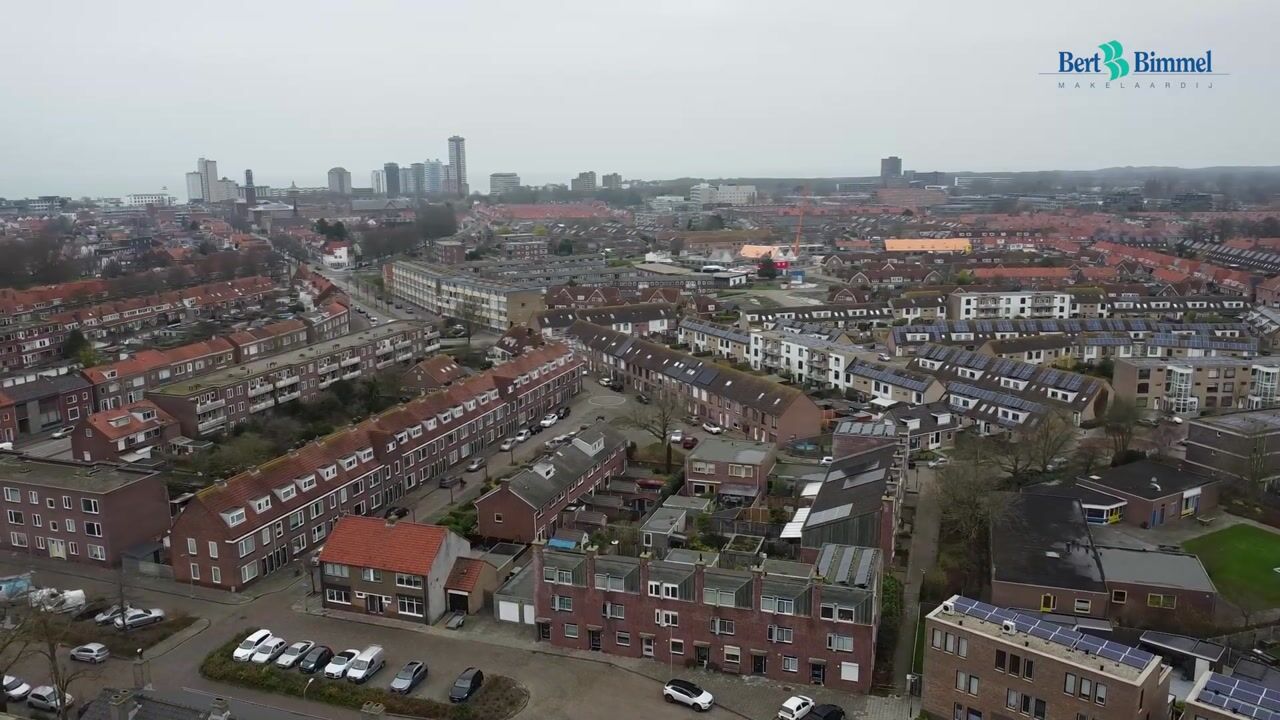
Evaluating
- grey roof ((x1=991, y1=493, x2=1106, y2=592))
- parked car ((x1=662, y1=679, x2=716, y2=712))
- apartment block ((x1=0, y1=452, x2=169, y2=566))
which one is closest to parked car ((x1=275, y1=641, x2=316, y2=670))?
parked car ((x1=662, y1=679, x2=716, y2=712))

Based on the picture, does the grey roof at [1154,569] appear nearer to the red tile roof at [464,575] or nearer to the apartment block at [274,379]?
the red tile roof at [464,575]

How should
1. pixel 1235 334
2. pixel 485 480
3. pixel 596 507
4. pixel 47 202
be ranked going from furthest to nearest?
pixel 47 202 < pixel 1235 334 < pixel 485 480 < pixel 596 507

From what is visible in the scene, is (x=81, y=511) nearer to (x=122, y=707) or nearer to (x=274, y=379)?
(x=122, y=707)

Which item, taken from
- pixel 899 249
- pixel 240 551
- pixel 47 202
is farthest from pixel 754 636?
pixel 47 202

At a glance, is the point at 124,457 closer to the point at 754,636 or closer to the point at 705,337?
the point at 754,636

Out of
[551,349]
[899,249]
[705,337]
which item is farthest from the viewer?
[899,249]

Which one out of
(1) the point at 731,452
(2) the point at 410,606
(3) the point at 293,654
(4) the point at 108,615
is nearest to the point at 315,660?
(3) the point at 293,654

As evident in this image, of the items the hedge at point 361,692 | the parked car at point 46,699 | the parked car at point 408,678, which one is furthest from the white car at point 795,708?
the parked car at point 46,699

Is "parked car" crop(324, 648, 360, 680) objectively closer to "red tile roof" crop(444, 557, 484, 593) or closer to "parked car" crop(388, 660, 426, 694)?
"parked car" crop(388, 660, 426, 694)
